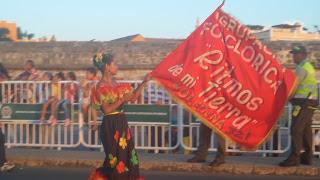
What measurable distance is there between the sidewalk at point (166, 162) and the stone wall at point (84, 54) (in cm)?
862

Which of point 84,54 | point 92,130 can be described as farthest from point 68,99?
point 84,54

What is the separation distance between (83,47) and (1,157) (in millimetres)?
A: 11300

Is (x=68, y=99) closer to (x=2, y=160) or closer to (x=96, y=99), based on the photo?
(x=2, y=160)

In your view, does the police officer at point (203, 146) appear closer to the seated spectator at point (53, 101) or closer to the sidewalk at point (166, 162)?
the sidewalk at point (166, 162)

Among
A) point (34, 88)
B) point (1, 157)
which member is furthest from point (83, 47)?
point (1, 157)

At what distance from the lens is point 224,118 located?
27.9 ft

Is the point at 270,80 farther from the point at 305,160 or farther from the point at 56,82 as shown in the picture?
the point at 56,82

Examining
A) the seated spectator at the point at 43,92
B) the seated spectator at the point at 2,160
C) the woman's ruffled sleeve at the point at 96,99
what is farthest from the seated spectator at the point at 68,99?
the woman's ruffled sleeve at the point at 96,99

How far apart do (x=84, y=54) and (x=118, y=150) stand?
14.3 meters

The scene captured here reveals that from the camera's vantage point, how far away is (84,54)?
65.4ft

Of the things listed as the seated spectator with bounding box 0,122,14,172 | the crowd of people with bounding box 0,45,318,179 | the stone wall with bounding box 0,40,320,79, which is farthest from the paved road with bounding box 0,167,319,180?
the stone wall with bounding box 0,40,320,79

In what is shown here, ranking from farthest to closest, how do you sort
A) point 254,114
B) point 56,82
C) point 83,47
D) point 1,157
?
point 83,47
point 56,82
point 1,157
point 254,114

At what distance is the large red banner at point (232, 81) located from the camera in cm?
832

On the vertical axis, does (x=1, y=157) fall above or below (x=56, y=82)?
below
